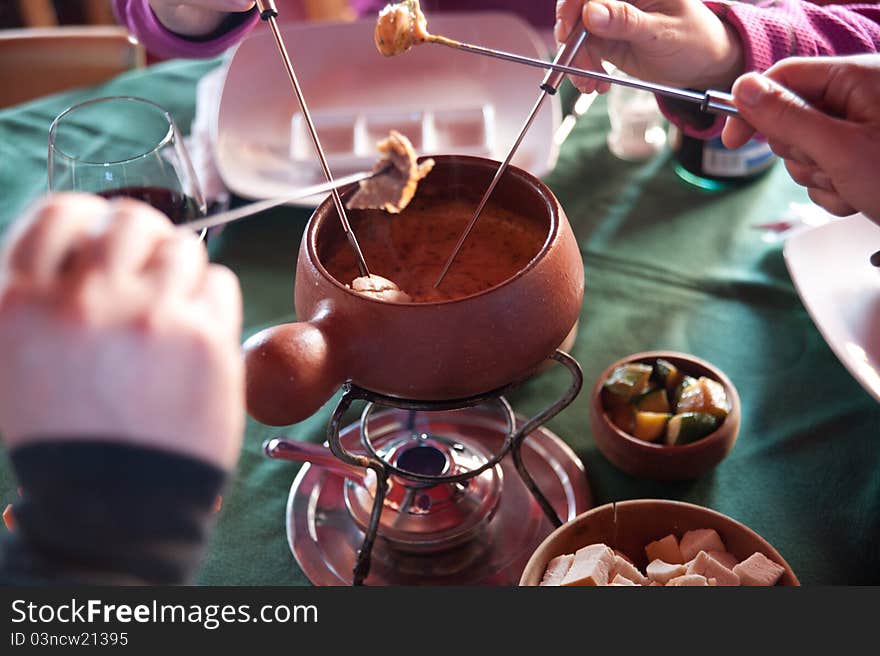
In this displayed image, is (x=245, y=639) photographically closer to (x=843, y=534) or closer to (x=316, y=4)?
(x=843, y=534)

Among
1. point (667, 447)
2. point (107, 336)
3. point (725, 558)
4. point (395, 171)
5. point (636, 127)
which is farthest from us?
point (636, 127)

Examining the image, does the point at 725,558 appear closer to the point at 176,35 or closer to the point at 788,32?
the point at 788,32

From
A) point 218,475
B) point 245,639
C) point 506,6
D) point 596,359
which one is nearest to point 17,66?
point 506,6

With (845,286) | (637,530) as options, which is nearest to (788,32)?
(845,286)

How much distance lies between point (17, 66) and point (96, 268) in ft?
5.11

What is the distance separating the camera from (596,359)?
1148 mm

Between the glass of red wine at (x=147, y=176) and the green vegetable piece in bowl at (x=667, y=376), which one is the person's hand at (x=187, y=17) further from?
the green vegetable piece in bowl at (x=667, y=376)

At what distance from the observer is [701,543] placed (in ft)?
2.71

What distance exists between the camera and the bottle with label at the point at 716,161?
1.33 m

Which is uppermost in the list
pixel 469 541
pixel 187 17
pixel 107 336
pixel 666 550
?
pixel 107 336

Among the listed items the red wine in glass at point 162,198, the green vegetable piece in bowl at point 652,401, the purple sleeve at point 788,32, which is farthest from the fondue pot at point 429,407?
the purple sleeve at point 788,32

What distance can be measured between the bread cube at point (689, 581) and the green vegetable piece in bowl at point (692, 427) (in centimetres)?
19

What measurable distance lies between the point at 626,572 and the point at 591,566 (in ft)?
0.15

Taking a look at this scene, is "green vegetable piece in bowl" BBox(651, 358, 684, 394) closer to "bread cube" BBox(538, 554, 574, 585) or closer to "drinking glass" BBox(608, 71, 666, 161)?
"bread cube" BBox(538, 554, 574, 585)
